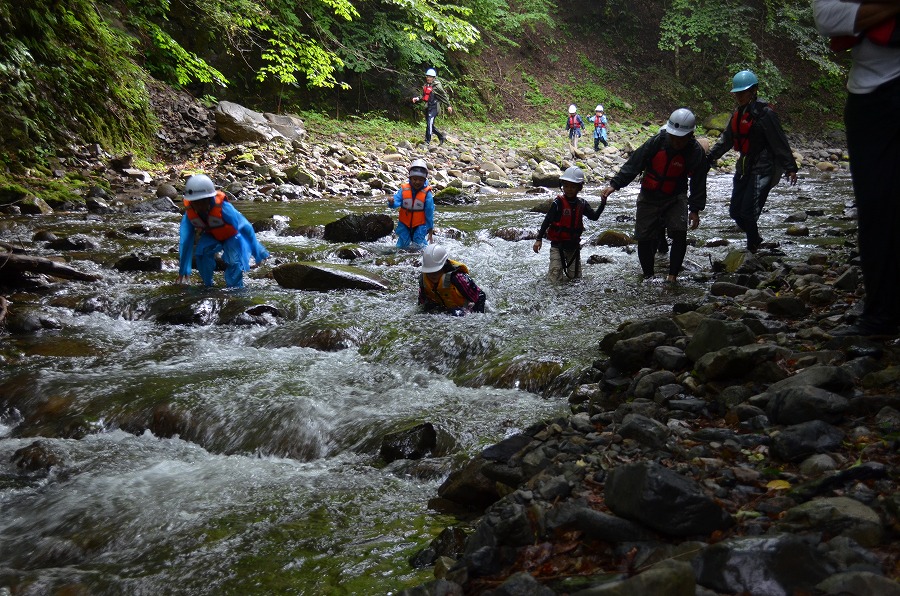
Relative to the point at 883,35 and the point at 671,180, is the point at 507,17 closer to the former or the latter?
the point at 671,180

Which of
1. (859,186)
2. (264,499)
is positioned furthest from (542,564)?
(859,186)

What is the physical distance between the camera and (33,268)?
7594mm

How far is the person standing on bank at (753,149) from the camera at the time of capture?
7980 millimetres

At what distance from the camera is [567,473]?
2.76 metres

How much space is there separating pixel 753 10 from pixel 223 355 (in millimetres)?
31677

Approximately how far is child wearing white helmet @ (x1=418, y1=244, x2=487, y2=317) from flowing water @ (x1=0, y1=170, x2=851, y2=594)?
0.24 meters

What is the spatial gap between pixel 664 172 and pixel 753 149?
1.69 meters

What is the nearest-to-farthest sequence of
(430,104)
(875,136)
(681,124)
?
(875,136)
(681,124)
(430,104)

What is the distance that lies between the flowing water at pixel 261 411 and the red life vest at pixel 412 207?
2.90 feet

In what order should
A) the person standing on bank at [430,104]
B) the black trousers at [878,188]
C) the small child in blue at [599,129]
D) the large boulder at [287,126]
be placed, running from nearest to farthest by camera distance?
the black trousers at [878,188] < the large boulder at [287,126] < the person standing on bank at [430,104] < the small child in blue at [599,129]

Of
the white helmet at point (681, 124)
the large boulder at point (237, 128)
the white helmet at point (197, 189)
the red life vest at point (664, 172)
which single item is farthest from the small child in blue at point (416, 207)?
the large boulder at point (237, 128)

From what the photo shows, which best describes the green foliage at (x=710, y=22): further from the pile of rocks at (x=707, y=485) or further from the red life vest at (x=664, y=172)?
the pile of rocks at (x=707, y=485)

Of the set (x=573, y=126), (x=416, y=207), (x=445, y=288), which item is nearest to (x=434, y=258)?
(x=445, y=288)

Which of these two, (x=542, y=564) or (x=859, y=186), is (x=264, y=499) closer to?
(x=542, y=564)
